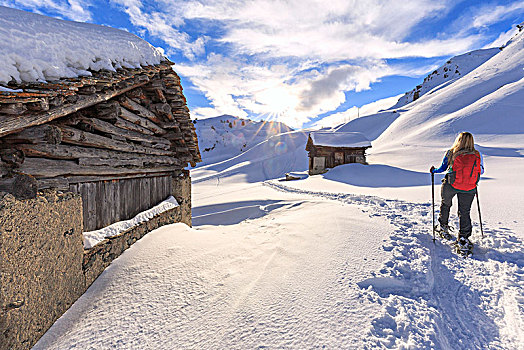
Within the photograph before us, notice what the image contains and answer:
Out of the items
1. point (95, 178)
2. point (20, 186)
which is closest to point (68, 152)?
point (95, 178)

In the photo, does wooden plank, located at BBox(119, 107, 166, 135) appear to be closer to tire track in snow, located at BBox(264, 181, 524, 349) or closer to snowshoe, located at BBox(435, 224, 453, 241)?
tire track in snow, located at BBox(264, 181, 524, 349)

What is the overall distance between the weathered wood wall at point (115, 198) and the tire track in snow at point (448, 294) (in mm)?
4391

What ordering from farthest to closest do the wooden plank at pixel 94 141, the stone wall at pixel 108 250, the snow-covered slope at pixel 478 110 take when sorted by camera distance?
the snow-covered slope at pixel 478 110 < the stone wall at pixel 108 250 < the wooden plank at pixel 94 141

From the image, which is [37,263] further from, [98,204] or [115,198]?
[115,198]

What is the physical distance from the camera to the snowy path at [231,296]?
8.27 ft

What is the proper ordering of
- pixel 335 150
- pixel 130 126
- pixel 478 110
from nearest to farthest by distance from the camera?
1. pixel 130 126
2. pixel 335 150
3. pixel 478 110

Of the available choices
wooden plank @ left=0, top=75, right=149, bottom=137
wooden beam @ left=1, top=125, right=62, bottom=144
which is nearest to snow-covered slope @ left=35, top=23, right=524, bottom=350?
wooden beam @ left=1, top=125, right=62, bottom=144

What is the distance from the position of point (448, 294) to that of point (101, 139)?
229 inches

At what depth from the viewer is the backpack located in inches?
170

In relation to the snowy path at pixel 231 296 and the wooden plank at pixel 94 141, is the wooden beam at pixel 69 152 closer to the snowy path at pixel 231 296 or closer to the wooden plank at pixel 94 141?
the wooden plank at pixel 94 141

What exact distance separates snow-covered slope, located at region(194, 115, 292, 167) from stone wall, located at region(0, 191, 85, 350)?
1930 inches

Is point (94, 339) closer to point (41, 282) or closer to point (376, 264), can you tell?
point (41, 282)

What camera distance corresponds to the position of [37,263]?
272cm

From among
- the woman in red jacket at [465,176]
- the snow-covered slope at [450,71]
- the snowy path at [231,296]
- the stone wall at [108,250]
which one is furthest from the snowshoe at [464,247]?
the snow-covered slope at [450,71]
